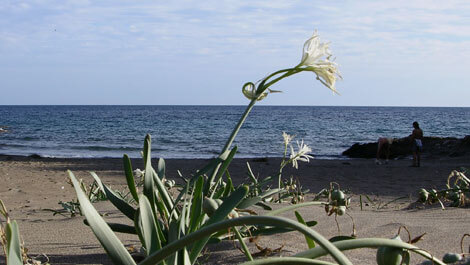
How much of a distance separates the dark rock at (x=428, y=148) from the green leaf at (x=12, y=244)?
56.1ft

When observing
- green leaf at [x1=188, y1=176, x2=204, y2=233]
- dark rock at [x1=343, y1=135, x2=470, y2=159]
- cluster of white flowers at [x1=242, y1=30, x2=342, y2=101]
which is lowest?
dark rock at [x1=343, y1=135, x2=470, y2=159]

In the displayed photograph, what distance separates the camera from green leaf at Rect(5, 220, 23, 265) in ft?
2.88

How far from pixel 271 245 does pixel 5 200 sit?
15.3 feet

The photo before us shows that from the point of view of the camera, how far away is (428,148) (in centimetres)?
1853

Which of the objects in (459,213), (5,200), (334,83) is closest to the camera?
(334,83)

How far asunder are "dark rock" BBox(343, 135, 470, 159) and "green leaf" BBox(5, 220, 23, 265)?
17.1 m

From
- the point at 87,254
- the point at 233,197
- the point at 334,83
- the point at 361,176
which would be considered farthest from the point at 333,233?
the point at 361,176

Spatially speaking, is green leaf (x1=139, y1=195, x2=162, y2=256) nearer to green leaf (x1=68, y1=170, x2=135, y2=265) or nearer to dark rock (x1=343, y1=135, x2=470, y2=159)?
green leaf (x1=68, y1=170, x2=135, y2=265)

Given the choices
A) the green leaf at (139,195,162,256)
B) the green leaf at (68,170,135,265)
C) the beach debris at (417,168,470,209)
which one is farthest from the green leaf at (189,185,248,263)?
the beach debris at (417,168,470,209)

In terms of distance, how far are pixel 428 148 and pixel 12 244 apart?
1900cm

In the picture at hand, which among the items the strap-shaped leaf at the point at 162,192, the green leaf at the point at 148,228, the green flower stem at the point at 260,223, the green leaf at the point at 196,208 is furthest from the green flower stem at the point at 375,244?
the strap-shaped leaf at the point at 162,192

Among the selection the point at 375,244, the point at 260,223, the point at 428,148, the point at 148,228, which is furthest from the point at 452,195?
the point at 428,148

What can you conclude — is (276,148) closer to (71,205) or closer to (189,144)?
(189,144)

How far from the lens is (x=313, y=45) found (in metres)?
1.61
